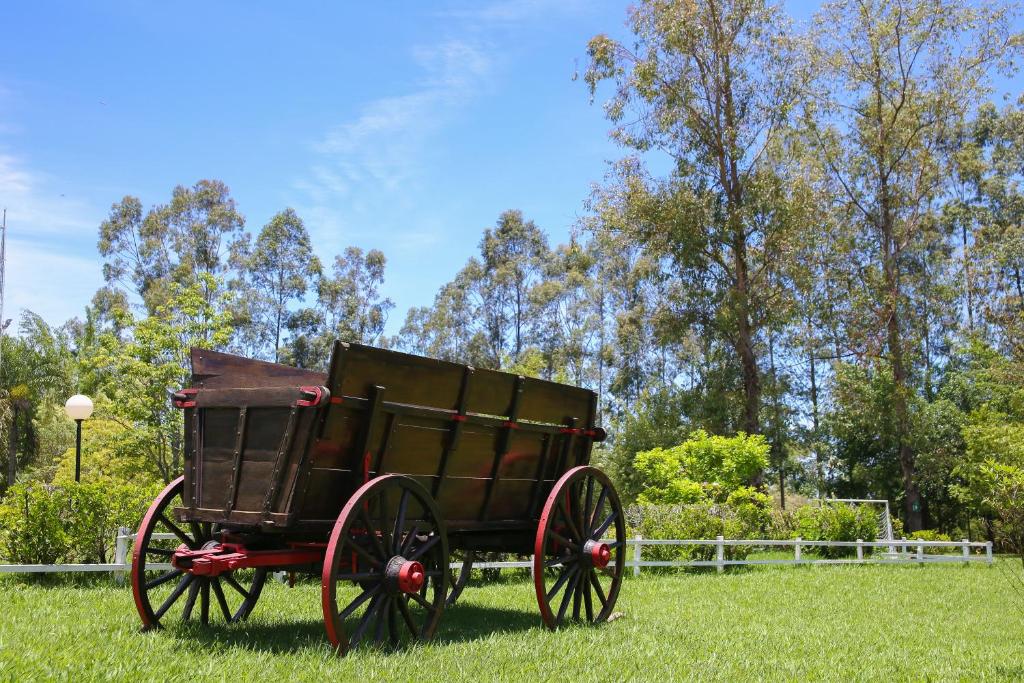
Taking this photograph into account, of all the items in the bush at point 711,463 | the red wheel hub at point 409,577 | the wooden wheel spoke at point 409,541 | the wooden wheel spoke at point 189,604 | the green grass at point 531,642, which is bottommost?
the green grass at point 531,642

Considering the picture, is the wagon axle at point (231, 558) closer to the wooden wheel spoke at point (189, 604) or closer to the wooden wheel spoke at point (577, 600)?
the wooden wheel spoke at point (189, 604)

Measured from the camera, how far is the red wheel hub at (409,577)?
6.25 metres

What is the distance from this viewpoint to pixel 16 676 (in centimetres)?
486

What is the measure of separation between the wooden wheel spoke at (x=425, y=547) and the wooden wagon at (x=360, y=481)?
0.01 meters

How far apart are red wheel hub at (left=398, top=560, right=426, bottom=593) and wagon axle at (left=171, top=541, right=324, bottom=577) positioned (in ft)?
2.37

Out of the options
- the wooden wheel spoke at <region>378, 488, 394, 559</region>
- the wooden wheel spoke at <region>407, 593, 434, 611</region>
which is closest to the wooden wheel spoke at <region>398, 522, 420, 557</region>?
the wooden wheel spoke at <region>378, 488, 394, 559</region>

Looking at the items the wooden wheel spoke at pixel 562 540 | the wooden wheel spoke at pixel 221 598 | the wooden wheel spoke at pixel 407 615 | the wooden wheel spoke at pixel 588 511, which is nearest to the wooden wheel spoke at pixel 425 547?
the wooden wheel spoke at pixel 407 615

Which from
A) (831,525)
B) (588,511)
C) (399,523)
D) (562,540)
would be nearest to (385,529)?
(399,523)

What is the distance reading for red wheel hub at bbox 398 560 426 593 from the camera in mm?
6246

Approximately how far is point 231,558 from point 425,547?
1.42 meters

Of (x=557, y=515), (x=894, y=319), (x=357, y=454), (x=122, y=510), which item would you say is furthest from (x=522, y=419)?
(x=894, y=319)

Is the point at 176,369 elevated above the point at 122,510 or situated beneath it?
elevated above

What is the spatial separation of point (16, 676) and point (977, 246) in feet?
128

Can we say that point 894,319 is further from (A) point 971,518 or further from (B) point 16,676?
(B) point 16,676
